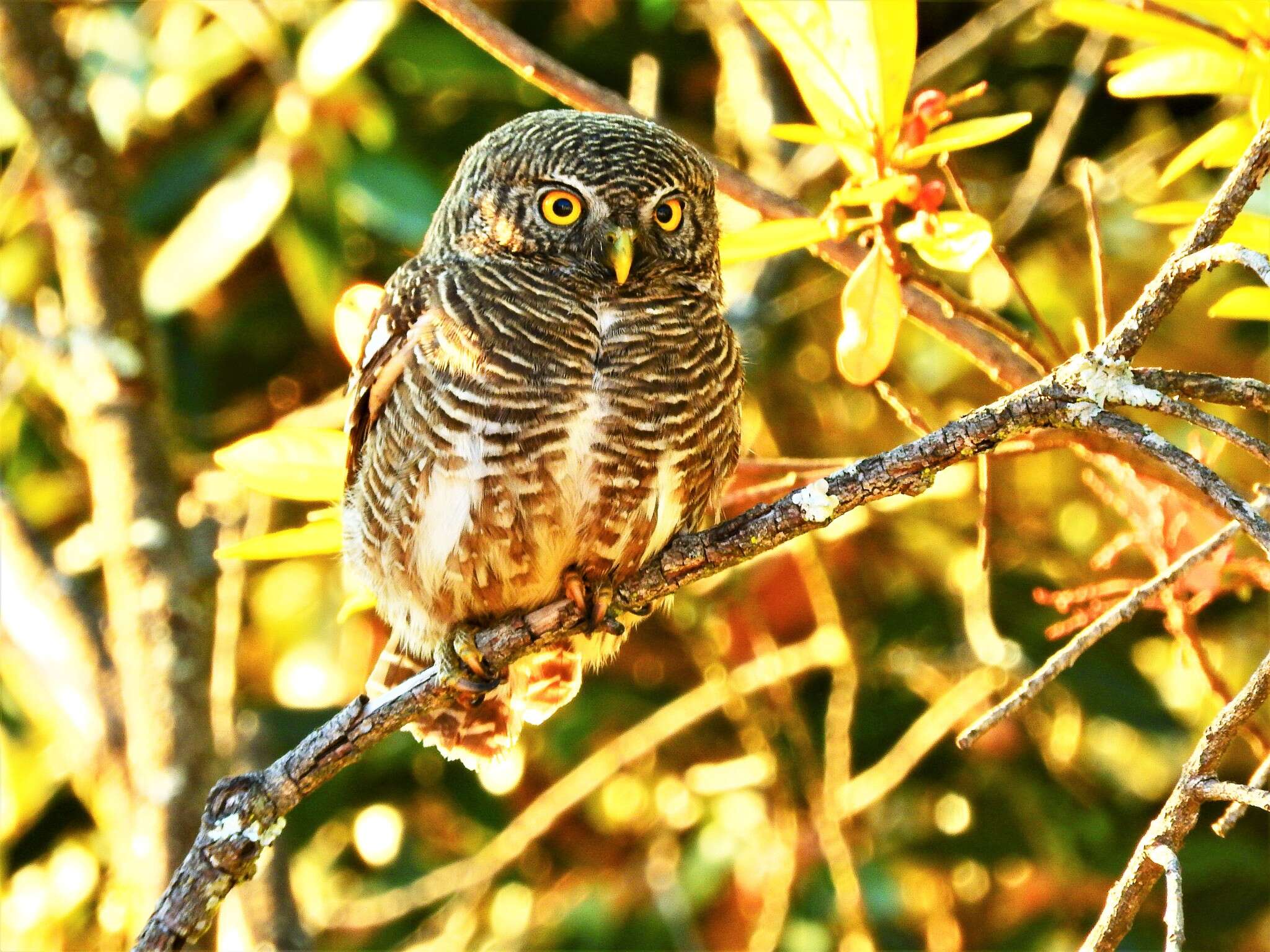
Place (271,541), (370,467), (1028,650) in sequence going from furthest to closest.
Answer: (1028,650) < (370,467) < (271,541)

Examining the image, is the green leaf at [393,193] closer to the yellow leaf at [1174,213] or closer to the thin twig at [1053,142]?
the thin twig at [1053,142]

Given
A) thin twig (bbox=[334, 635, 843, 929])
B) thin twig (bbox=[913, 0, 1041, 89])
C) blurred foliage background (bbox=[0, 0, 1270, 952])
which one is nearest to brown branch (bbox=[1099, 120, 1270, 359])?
blurred foliage background (bbox=[0, 0, 1270, 952])

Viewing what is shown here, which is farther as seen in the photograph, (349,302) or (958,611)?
(958,611)

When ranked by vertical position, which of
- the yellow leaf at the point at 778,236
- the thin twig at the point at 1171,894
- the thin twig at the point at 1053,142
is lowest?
the thin twig at the point at 1171,894

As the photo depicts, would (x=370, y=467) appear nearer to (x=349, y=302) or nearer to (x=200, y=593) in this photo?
(x=349, y=302)

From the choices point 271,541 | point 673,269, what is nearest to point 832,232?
point 673,269

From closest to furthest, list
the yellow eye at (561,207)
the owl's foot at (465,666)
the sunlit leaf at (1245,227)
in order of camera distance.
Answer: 1. the sunlit leaf at (1245,227)
2. the owl's foot at (465,666)
3. the yellow eye at (561,207)

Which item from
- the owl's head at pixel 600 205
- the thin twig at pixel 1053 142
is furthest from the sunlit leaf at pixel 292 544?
the thin twig at pixel 1053 142
